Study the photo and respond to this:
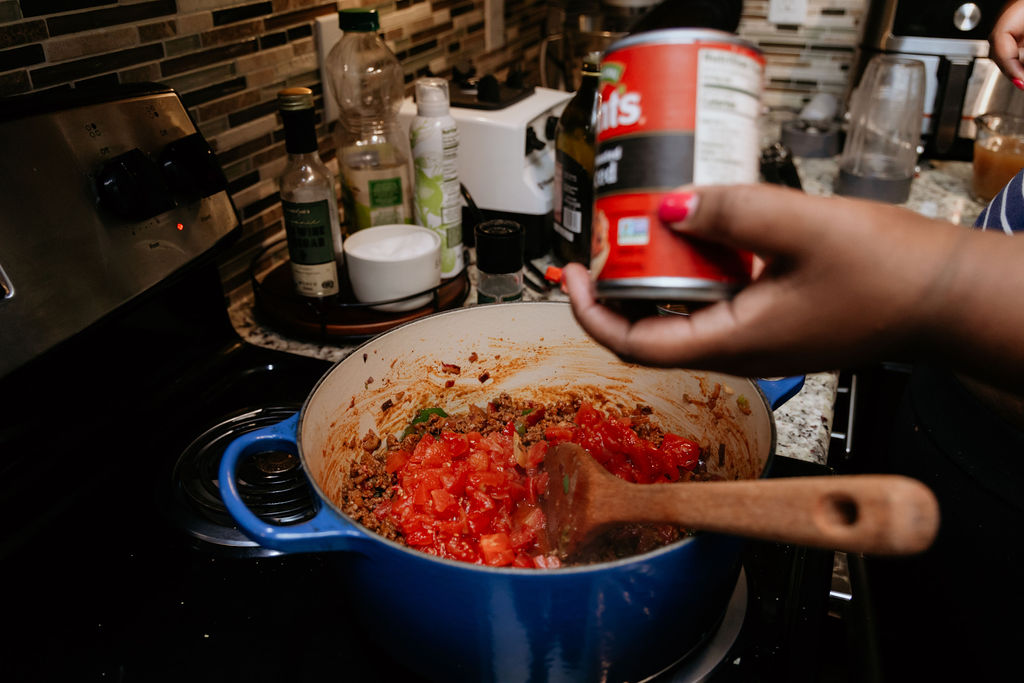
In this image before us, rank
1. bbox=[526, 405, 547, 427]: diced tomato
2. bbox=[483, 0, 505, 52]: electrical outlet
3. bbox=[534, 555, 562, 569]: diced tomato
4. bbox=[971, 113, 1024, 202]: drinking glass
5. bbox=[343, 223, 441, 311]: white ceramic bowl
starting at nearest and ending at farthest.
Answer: bbox=[534, 555, 562, 569]: diced tomato < bbox=[526, 405, 547, 427]: diced tomato < bbox=[343, 223, 441, 311]: white ceramic bowl < bbox=[971, 113, 1024, 202]: drinking glass < bbox=[483, 0, 505, 52]: electrical outlet

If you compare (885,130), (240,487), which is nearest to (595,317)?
(240,487)

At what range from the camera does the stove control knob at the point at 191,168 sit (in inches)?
33.5

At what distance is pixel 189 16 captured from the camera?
97 cm

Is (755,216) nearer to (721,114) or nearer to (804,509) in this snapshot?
(721,114)

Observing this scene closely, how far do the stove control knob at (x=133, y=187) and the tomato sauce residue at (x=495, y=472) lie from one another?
409 mm

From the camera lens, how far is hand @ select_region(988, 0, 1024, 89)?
0.99 meters

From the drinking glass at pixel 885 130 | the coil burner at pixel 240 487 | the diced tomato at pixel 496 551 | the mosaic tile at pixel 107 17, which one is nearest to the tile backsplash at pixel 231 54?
the mosaic tile at pixel 107 17

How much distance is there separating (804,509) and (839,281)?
0.15 metres

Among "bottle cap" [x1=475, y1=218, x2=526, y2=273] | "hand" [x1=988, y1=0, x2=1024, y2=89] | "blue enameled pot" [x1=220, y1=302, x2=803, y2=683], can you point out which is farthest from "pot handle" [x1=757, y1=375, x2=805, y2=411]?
"hand" [x1=988, y1=0, x2=1024, y2=89]

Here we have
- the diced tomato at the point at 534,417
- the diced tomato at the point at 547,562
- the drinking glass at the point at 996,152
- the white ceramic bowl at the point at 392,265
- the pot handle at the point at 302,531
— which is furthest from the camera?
the drinking glass at the point at 996,152

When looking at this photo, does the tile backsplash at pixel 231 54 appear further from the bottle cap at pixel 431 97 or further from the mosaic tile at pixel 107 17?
the bottle cap at pixel 431 97

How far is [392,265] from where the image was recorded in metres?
1.07

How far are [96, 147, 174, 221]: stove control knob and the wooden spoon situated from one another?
622 mm

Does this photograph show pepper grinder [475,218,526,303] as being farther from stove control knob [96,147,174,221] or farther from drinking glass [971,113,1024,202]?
drinking glass [971,113,1024,202]
